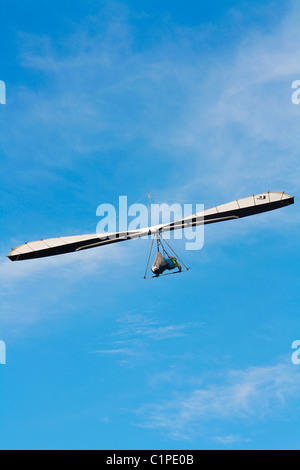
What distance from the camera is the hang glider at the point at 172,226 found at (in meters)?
69.9

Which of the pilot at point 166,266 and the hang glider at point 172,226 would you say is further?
the hang glider at point 172,226

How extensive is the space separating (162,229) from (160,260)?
367 centimetres

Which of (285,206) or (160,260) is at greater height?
(285,206)

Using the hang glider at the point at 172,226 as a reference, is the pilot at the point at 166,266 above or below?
below

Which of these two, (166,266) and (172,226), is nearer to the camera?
(166,266)

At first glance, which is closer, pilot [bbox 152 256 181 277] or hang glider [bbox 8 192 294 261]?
pilot [bbox 152 256 181 277]

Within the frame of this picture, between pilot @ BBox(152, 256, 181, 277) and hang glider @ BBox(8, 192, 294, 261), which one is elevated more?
hang glider @ BBox(8, 192, 294, 261)

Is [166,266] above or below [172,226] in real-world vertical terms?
below

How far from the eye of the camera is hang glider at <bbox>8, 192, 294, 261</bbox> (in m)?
69.9

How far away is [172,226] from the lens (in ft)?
233

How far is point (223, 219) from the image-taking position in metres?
71.6

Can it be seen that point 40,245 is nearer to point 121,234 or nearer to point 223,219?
point 121,234
